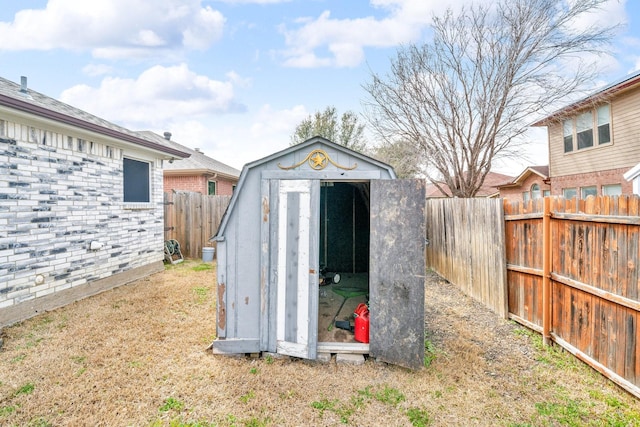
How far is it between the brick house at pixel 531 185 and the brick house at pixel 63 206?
1495 cm

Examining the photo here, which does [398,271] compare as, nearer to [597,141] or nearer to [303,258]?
[303,258]

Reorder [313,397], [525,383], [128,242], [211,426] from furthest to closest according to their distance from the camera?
[128,242], [525,383], [313,397], [211,426]

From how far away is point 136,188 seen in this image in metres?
7.10

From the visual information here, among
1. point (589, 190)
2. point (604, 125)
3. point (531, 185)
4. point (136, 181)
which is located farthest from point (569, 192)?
point (136, 181)

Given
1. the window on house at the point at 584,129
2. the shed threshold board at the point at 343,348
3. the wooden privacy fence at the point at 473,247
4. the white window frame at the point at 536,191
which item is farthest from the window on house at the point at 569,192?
Answer: the shed threshold board at the point at 343,348

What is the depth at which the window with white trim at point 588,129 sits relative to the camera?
32.0 feet

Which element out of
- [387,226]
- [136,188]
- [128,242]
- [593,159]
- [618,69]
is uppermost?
[618,69]

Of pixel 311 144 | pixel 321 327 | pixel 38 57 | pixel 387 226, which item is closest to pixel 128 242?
pixel 38 57

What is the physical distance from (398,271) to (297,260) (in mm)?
1101

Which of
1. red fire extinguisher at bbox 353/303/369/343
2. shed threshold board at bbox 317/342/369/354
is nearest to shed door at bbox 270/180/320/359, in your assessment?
shed threshold board at bbox 317/342/369/354

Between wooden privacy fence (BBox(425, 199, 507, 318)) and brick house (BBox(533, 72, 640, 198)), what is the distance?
222 inches

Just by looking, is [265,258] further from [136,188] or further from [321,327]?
[136,188]

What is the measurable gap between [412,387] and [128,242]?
21.3 ft

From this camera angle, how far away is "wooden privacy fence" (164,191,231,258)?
970cm
